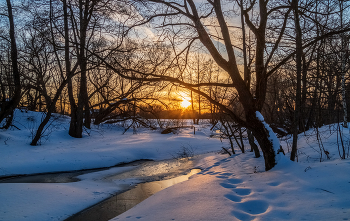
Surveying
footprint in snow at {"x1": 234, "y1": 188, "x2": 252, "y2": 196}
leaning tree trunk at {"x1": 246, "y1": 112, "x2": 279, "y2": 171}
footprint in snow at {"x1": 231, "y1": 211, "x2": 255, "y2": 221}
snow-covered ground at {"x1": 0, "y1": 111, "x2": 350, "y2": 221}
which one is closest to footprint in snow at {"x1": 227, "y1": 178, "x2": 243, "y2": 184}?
snow-covered ground at {"x1": 0, "y1": 111, "x2": 350, "y2": 221}

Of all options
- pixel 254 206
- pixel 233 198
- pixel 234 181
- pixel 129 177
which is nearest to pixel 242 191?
pixel 233 198

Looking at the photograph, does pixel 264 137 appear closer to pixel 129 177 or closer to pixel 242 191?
pixel 242 191

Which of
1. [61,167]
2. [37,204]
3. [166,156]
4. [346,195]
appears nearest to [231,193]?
[346,195]

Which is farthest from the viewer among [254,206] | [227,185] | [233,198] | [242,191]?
[227,185]

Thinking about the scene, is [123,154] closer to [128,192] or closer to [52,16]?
[128,192]

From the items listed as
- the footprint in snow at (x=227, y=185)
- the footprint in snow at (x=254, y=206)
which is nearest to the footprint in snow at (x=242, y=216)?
the footprint in snow at (x=254, y=206)

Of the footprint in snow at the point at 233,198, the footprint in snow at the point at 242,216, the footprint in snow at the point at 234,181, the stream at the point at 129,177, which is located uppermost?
the footprint in snow at the point at 242,216

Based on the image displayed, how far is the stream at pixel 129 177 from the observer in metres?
4.77

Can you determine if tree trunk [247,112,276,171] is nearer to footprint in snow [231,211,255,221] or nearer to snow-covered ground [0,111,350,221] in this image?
snow-covered ground [0,111,350,221]

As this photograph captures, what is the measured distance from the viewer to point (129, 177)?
7.94m

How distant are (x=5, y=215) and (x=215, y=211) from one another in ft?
11.8

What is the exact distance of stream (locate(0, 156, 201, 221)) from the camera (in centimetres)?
477

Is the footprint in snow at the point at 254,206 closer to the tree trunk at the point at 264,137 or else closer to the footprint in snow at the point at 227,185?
the footprint in snow at the point at 227,185

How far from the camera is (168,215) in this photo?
11.4ft
